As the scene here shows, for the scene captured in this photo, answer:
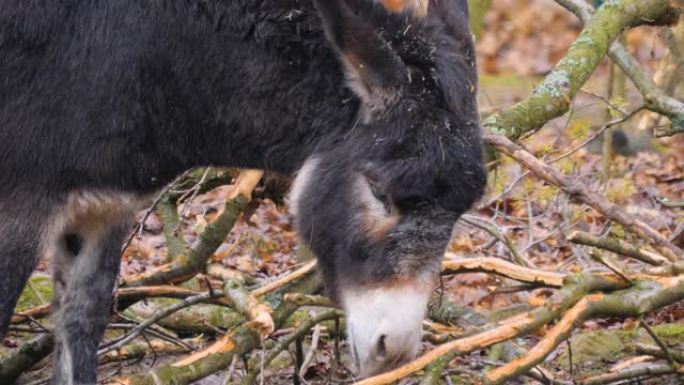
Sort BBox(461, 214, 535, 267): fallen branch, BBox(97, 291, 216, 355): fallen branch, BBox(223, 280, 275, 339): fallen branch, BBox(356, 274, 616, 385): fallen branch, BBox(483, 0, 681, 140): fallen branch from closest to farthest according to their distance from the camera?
1. BBox(356, 274, 616, 385): fallen branch
2. BBox(223, 280, 275, 339): fallen branch
3. BBox(97, 291, 216, 355): fallen branch
4. BBox(483, 0, 681, 140): fallen branch
5. BBox(461, 214, 535, 267): fallen branch

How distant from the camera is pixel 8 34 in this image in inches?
160

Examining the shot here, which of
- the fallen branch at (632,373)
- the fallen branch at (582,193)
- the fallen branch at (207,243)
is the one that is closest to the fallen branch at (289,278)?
the fallen branch at (207,243)

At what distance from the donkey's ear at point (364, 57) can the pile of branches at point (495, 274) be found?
2.67 feet

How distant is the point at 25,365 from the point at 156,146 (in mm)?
1216

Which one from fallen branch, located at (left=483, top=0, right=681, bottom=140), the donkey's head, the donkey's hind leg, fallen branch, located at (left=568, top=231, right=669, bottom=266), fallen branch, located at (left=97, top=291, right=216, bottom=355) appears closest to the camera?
the donkey's head

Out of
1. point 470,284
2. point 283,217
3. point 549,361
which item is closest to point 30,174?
point 549,361

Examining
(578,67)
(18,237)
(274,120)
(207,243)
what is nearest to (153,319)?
(18,237)

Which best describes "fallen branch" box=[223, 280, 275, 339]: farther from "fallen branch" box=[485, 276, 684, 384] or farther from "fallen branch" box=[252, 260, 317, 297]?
"fallen branch" box=[485, 276, 684, 384]

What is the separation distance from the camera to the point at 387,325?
3.74m

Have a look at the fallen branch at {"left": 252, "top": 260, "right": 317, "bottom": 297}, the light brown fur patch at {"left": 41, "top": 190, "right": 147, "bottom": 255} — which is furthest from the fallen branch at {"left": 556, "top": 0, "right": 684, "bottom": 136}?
the light brown fur patch at {"left": 41, "top": 190, "right": 147, "bottom": 255}

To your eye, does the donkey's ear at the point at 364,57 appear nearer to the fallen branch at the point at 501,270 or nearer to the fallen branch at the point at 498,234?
the fallen branch at the point at 501,270

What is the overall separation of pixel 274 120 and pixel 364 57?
1.61 ft

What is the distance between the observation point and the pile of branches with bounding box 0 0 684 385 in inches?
152

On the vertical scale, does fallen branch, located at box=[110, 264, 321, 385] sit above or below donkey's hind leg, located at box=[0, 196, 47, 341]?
below
